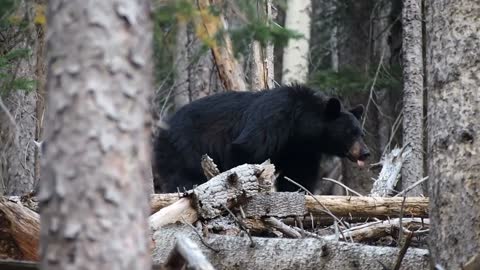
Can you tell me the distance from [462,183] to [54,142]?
11.2ft

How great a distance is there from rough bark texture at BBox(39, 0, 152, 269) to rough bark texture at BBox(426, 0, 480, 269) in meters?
3.01

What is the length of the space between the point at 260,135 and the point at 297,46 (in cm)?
643

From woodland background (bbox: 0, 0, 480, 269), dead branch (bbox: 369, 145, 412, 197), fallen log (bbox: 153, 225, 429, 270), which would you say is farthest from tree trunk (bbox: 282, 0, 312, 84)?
fallen log (bbox: 153, 225, 429, 270)

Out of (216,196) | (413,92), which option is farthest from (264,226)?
(413,92)

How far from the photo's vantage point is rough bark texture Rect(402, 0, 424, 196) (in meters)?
13.2

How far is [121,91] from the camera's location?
3998 millimetres

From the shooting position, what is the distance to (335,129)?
13.4m

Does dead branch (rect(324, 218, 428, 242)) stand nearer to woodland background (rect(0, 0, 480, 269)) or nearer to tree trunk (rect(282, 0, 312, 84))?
woodland background (rect(0, 0, 480, 269))

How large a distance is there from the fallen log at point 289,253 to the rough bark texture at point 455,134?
0.59 m

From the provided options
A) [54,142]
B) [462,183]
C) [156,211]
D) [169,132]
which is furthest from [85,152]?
[169,132]

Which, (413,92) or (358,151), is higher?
(413,92)

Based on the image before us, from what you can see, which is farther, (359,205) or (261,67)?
(261,67)

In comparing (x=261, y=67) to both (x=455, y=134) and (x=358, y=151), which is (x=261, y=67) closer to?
(x=358, y=151)

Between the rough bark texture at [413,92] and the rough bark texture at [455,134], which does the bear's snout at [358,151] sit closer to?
the rough bark texture at [413,92]
